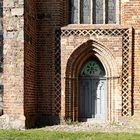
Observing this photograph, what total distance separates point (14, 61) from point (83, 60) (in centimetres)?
303

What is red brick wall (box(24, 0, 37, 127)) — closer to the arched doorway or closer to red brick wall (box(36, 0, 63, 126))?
red brick wall (box(36, 0, 63, 126))

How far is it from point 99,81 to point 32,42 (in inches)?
114

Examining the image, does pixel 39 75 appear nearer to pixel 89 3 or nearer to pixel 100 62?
pixel 100 62

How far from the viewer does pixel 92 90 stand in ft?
51.3

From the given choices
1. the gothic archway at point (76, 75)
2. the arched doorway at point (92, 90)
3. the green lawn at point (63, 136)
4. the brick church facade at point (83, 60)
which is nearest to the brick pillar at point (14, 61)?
the brick church facade at point (83, 60)

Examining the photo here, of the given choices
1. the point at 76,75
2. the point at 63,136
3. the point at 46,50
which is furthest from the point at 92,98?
the point at 63,136

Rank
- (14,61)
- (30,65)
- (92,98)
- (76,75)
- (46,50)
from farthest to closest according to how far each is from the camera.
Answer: (92,98) → (76,75) → (46,50) → (30,65) → (14,61)

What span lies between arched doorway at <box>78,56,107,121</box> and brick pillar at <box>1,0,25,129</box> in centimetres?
297

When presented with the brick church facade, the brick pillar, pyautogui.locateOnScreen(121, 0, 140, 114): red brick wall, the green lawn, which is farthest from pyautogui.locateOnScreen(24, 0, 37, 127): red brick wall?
pyautogui.locateOnScreen(121, 0, 140, 114): red brick wall

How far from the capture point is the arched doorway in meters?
15.5

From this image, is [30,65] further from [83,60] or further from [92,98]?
[92,98]

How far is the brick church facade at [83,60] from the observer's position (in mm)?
14844

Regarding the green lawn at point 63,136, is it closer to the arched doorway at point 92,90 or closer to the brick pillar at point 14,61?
the brick pillar at point 14,61

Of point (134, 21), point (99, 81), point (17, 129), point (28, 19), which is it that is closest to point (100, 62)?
point (99, 81)
